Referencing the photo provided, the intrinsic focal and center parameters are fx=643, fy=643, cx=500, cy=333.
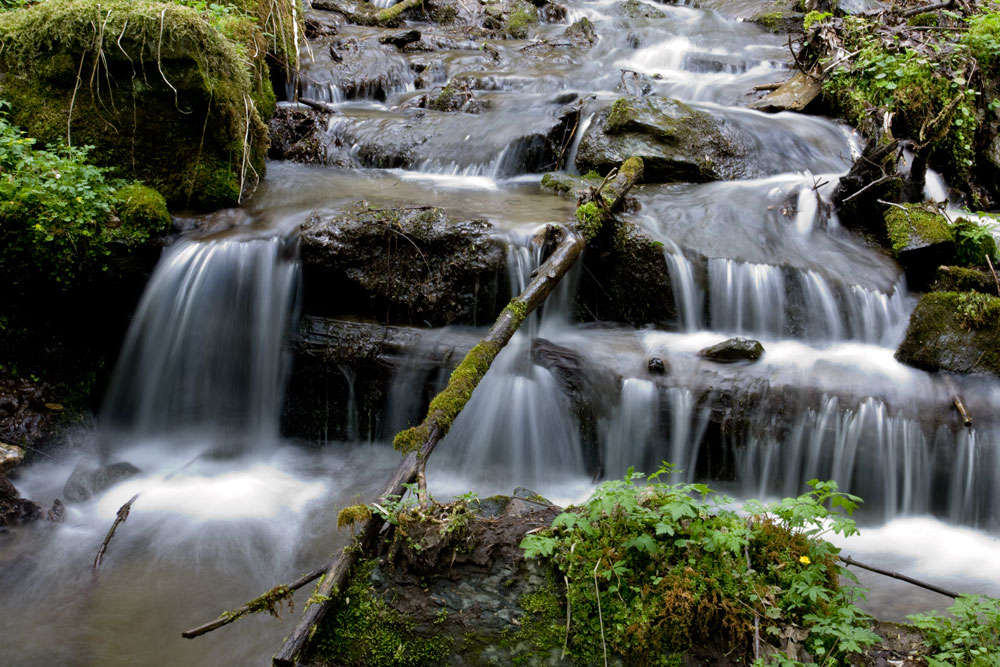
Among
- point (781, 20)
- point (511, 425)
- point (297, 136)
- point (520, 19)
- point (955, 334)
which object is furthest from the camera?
point (520, 19)

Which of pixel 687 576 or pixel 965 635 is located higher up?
pixel 687 576

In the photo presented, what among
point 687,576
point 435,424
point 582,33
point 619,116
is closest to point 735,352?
point 435,424

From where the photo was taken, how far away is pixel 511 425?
16.6 ft

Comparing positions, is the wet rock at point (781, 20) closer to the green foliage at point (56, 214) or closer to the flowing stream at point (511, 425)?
the flowing stream at point (511, 425)

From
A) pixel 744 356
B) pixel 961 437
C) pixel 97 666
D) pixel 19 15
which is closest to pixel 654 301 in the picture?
pixel 744 356

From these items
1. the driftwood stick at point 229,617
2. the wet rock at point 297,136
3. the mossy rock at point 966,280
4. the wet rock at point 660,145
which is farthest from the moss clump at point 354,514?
the wet rock at point 297,136

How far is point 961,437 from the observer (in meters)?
4.49

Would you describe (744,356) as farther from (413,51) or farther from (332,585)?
(413,51)

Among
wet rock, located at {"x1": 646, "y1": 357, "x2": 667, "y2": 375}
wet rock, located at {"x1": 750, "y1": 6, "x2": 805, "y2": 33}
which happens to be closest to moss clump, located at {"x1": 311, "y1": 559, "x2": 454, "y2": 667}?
wet rock, located at {"x1": 646, "y1": 357, "x2": 667, "y2": 375}

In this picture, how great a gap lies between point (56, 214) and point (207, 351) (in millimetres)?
1514

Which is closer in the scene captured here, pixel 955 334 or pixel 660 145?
pixel 955 334

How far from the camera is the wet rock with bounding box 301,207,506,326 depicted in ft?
17.9

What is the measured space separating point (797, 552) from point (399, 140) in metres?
7.38

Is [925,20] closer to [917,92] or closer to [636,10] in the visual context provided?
[917,92]
